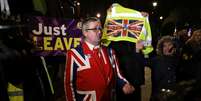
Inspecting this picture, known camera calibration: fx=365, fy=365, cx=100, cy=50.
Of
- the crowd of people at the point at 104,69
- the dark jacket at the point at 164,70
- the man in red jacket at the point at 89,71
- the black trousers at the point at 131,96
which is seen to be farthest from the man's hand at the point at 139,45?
the man in red jacket at the point at 89,71

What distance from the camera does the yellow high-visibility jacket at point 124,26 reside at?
213 inches

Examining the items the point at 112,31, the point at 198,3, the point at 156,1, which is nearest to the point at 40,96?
the point at 112,31

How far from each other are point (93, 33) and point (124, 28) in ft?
3.63

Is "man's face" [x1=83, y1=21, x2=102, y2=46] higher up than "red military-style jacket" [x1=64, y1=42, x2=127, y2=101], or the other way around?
"man's face" [x1=83, y1=21, x2=102, y2=46]

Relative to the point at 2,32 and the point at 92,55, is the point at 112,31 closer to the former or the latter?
the point at 92,55

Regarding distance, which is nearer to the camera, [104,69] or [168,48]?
[104,69]

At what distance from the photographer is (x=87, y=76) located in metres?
4.31

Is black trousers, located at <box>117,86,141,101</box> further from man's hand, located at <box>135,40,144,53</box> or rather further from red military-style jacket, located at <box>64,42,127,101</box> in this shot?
red military-style jacket, located at <box>64,42,127,101</box>

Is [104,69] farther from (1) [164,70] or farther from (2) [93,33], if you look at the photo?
(1) [164,70]

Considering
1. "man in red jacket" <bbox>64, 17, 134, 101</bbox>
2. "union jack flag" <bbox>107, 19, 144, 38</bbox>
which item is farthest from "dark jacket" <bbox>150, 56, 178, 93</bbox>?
"man in red jacket" <bbox>64, 17, 134, 101</bbox>

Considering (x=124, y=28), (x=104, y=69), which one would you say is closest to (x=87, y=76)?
(x=104, y=69)

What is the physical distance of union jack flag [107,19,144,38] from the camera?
5.41 meters

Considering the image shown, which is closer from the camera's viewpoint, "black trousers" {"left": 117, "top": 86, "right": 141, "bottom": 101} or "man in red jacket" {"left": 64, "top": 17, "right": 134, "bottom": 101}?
"man in red jacket" {"left": 64, "top": 17, "right": 134, "bottom": 101}

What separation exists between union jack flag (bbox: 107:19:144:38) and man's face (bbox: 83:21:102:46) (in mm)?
975
